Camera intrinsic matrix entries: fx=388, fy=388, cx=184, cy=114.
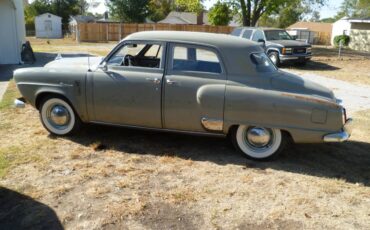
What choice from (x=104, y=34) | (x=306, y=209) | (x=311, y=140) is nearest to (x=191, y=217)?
(x=306, y=209)

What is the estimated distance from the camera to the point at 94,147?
573 centimetres

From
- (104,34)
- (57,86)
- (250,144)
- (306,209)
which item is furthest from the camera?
(104,34)

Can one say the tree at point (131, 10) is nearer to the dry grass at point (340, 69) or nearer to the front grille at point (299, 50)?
the dry grass at point (340, 69)

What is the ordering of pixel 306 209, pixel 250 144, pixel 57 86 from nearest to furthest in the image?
pixel 306 209
pixel 250 144
pixel 57 86

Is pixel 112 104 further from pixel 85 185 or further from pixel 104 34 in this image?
pixel 104 34

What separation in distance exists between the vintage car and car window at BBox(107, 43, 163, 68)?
2 centimetres

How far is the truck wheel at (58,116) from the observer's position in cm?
605

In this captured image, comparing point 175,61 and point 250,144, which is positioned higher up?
point 175,61

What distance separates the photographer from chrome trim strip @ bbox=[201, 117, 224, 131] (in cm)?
532

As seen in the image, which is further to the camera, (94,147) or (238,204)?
(94,147)

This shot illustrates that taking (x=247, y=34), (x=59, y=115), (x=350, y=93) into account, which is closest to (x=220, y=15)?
(x=247, y=34)

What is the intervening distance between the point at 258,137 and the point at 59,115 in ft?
10.1

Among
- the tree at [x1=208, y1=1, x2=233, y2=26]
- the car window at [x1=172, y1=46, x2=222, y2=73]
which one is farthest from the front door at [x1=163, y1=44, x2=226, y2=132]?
the tree at [x1=208, y1=1, x2=233, y2=26]

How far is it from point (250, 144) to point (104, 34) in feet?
118
